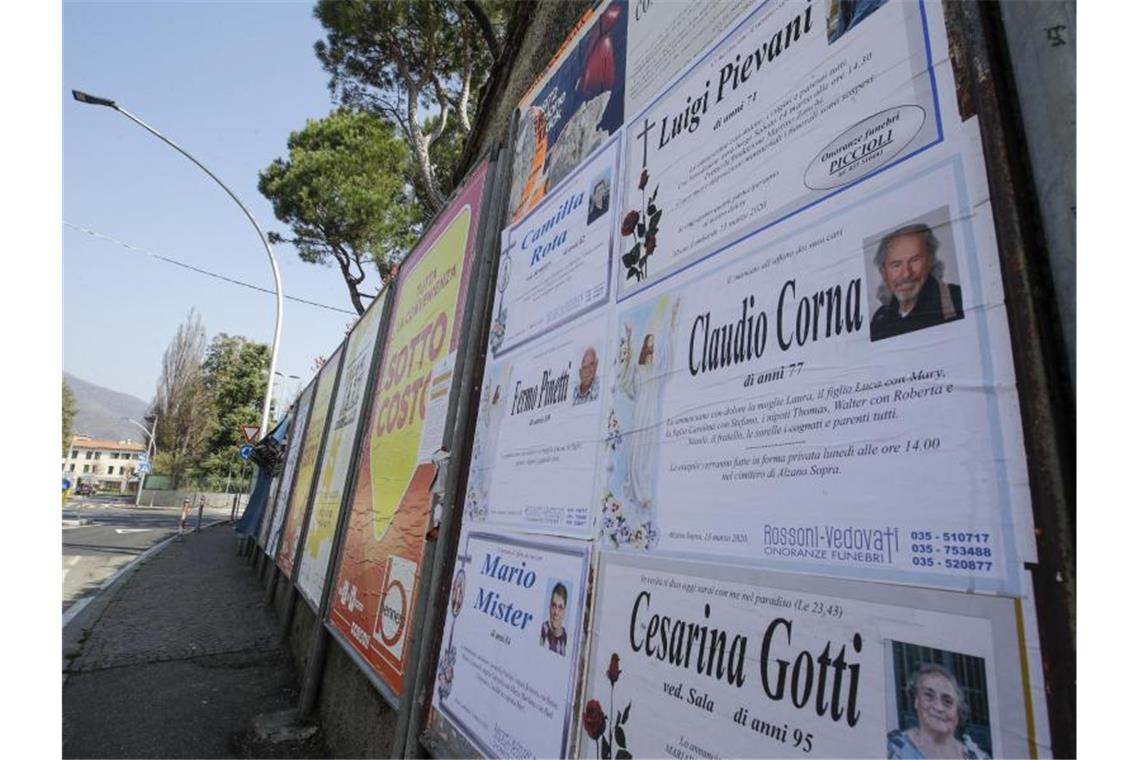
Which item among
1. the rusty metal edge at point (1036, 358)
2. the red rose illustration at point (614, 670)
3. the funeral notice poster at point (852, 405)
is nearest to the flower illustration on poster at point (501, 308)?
the funeral notice poster at point (852, 405)

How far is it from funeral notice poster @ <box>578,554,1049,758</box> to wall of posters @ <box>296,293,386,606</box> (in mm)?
3754

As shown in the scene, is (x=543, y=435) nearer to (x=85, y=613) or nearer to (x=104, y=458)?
(x=85, y=613)

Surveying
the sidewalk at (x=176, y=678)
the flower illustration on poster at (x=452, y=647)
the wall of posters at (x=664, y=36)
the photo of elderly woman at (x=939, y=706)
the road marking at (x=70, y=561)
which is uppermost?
the wall of posters at (x=664, y=36)

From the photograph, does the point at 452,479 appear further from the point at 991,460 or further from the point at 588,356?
the point at 991,460

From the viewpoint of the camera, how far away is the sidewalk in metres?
3.93

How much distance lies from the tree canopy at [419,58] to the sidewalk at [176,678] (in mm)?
8091

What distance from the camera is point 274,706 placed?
467cm

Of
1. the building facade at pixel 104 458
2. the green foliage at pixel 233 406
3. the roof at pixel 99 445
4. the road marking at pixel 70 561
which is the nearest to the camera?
the road marking at pixel 70 561

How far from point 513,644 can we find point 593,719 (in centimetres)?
53

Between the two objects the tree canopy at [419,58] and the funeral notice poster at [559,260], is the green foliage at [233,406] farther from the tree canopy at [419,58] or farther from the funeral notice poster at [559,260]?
the funeral notice poster at [559,260]

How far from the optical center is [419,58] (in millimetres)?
13117

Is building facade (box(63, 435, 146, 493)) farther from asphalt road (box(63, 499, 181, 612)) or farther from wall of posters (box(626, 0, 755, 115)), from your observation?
wall of posters (box(626, 0, 755, 115))

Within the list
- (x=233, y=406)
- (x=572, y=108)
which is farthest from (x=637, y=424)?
(x=233, y=406)

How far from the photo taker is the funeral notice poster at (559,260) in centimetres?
232
